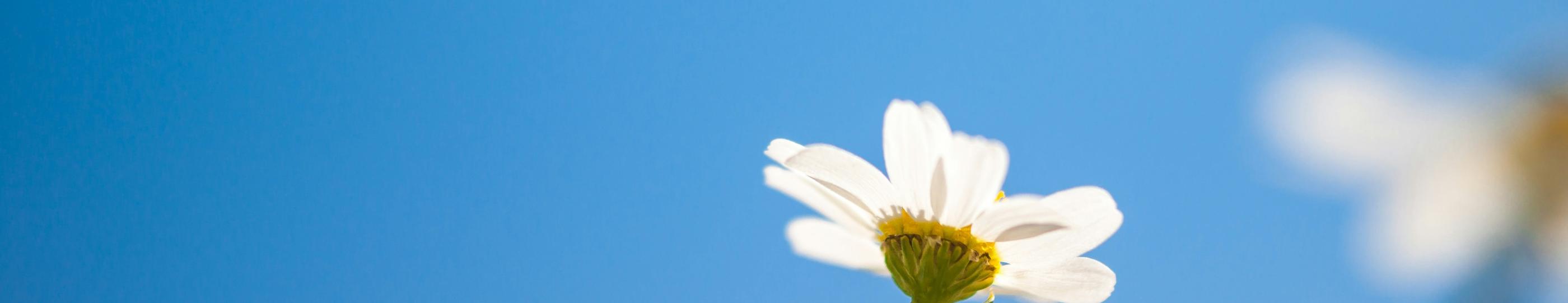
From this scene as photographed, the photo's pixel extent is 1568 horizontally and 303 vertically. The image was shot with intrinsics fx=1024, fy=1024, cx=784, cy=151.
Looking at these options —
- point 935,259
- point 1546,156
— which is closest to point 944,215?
point 935,259

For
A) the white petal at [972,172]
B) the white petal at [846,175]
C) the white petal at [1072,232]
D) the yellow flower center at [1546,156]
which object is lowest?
the white petal at [1072,232]

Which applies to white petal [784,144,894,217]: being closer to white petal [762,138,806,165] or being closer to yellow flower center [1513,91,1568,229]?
white petal [762,138,806,165]

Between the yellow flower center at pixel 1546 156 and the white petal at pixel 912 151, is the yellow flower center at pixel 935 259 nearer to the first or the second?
the white petal at pixel 912 151

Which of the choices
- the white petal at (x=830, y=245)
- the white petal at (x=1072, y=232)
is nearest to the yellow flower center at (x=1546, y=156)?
the white petal at (x=1072, y=232)

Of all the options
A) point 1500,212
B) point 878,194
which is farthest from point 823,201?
point 1500,212

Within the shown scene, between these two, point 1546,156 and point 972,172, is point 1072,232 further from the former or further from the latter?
point 1546,156

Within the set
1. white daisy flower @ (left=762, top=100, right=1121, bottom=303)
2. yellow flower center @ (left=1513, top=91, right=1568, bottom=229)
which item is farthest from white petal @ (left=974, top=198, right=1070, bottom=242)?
yellow flower center @ (left=1513, top=91, right=1568, bottom=229)

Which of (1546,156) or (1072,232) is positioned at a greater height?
(1546,156)
